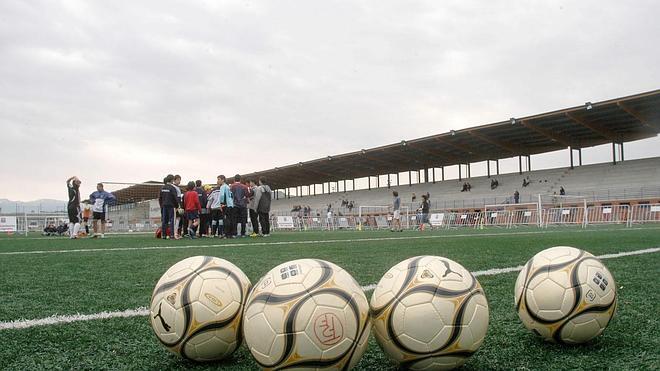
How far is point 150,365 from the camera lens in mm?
2709

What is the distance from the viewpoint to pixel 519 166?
45.4 m

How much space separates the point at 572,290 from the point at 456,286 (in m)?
0.91

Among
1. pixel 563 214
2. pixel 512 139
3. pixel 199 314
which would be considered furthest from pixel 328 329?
pixel 512 139

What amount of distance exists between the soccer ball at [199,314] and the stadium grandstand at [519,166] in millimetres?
23748

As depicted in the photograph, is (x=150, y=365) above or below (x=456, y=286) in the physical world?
below

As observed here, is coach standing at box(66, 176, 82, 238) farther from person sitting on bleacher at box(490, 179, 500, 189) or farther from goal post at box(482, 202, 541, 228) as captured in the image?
person sitting on bleacher at box(490, 179, 500, 189)

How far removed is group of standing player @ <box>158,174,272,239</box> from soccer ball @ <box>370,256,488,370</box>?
13802 mm

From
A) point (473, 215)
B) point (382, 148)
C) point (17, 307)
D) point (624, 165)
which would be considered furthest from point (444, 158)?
point (17, 307)

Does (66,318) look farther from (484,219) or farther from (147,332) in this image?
(484,219)

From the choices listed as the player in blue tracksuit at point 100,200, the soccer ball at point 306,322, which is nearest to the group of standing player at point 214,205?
the player in blue tracksuit at point 100,200

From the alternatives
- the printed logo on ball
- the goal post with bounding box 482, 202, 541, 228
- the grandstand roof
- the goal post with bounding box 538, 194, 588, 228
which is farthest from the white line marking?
the grandstand roof

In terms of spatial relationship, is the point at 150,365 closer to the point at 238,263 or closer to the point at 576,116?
the point at 238,263

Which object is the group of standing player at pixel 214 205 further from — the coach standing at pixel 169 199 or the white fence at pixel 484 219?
the white fence at pixel 484 219

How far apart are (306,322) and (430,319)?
2.01 feet
